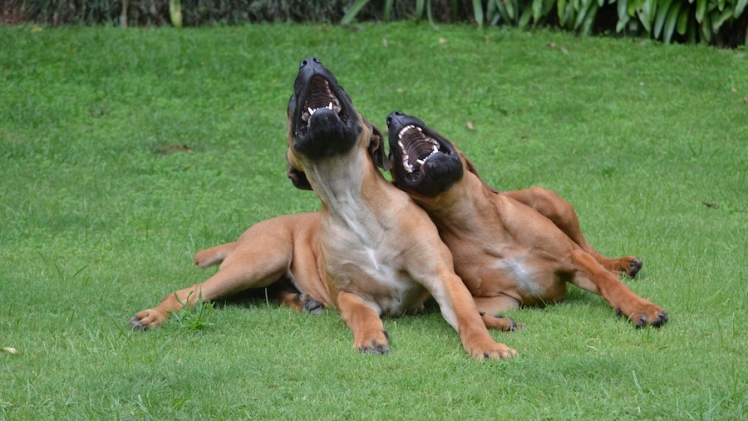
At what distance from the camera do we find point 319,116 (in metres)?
5.75

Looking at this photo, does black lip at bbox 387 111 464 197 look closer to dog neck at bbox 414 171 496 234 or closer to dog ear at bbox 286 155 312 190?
dog neck at bbox 414 171 496 234

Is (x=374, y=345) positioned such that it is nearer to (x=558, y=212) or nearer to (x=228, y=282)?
(x=228, y=282)

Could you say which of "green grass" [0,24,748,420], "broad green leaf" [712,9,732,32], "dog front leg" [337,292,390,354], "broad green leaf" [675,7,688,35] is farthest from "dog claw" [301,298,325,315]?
"broad green leaf" [675,7,688,35]

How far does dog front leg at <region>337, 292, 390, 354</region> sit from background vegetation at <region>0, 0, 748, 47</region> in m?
8.45

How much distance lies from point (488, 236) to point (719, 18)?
314 inches

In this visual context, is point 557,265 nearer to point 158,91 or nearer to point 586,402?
point 586,402

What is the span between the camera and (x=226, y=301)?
6797 millimetres

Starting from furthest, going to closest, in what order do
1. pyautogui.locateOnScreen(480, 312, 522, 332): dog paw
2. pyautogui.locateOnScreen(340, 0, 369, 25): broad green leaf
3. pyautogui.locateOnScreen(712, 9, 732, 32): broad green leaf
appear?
pyautogui.locateOnScreen(340, 0, 369, 25): broad green leaf, pyautogui.locateOnScreen(712, 9, 732, 32): broad green leaf, pyautogui.locateOnScreen(480, 312, 522, 332): dog paw

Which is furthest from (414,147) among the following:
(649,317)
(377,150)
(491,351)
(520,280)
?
(649,317)

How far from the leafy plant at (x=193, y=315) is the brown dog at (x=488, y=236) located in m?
1.39

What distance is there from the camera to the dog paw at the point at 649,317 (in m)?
5.55

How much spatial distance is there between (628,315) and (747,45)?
834cm

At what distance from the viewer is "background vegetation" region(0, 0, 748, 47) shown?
13.3 m

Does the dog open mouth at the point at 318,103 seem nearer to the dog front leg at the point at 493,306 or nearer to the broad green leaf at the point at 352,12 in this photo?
the dog front leg at the point at 493,306
